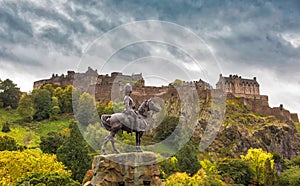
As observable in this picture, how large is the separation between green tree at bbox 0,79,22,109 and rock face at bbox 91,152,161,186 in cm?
8792

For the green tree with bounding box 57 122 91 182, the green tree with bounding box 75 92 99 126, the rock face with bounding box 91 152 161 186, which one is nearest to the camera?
the rock face with bounding box 91 152 161 186

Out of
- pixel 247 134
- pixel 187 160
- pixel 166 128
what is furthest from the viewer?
pixel 247 134

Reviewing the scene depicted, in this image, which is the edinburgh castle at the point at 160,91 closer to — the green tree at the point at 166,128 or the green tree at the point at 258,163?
the green tree at the point at 166,128

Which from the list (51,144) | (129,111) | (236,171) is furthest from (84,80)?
(129,111)

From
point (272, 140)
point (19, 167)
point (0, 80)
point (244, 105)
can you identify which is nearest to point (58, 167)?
point (19, 167)

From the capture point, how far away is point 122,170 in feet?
55.3

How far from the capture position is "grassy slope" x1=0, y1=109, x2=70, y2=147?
64062 millimetres

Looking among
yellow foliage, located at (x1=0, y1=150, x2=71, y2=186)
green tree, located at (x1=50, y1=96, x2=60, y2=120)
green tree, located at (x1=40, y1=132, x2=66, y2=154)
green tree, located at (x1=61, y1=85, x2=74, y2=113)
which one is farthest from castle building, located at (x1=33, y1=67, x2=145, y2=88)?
yellow foliage, located at (x1=0, y1=150, x2=71, y2=186)

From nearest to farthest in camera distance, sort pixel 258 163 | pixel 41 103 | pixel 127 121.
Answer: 1. pixel 127 121
2. pixel 258 163
3. pixel 41 103

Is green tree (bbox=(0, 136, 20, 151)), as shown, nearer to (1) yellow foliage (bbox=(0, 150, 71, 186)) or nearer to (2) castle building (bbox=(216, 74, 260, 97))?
(1) yellow foliage (bbox=(0, 150, 71, 186))

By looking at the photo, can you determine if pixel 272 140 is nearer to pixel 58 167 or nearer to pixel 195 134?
pixel 195 134

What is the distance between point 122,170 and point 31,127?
215 feet

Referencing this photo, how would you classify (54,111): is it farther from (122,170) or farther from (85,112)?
(122,170)

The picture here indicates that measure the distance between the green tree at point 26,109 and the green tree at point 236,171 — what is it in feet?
170
